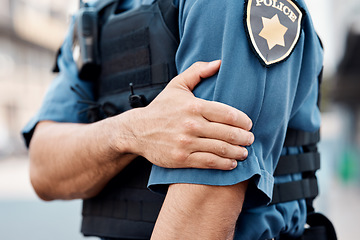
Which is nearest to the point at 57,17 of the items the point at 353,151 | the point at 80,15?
the point at 353,151

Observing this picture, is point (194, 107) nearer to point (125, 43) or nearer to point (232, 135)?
point (232, 135)

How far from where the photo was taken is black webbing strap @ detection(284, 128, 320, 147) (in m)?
1.10

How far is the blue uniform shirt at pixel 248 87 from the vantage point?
865 mm

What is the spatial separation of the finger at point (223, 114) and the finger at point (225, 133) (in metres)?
0.01

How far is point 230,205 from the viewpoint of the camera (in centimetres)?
86

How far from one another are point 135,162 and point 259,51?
0.52m

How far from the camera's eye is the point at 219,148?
848 millimetres

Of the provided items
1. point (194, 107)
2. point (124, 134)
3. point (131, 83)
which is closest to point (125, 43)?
point (131, 83)

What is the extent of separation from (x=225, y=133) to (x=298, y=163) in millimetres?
398

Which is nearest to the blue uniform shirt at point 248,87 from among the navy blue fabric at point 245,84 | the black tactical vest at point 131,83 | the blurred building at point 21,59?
the navy blue fabric at point 245,84

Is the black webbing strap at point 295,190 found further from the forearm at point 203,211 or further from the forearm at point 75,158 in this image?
the forearm at point 75,158

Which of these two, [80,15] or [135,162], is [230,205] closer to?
[135,162]

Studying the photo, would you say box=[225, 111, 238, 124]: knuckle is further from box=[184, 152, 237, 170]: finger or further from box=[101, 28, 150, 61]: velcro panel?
box=[101, 28, 150, 61]: velcro panel

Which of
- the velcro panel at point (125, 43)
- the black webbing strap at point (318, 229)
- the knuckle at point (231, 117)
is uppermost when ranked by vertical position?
the velcro panel at point (125, 43)
